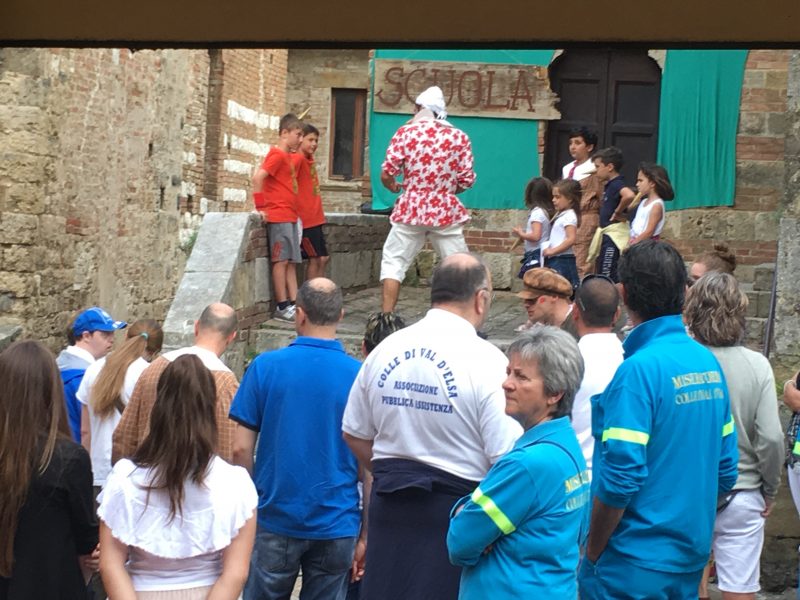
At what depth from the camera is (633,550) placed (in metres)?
4.52

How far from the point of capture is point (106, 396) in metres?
6.22

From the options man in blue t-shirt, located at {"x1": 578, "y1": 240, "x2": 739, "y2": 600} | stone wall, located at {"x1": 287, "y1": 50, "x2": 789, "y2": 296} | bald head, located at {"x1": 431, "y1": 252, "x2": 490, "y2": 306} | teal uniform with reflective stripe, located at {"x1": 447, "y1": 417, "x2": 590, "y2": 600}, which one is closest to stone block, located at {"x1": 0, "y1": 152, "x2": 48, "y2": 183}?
stone wall, located at {"x1": 287, "y1": 50, "x2": 789, "y2": 296}

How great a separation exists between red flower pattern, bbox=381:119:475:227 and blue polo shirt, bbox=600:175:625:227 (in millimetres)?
1203

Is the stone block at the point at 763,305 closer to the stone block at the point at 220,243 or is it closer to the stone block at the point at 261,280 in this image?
the stone block at the point at 261,280

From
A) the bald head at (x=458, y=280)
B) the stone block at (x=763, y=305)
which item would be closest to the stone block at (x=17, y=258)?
the stone block at (x=763, y=305)

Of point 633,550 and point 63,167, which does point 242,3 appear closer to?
point 633,550

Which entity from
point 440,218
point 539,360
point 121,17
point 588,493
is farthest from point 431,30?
point 440,218

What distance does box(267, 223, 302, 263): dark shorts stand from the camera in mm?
10852

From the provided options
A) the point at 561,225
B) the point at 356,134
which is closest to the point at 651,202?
the point at 561,225

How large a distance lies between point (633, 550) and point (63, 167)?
1018 centimetres

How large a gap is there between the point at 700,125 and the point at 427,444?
9.13 metres

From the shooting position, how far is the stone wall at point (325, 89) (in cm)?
2486

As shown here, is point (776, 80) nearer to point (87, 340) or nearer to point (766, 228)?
point (766, 228)

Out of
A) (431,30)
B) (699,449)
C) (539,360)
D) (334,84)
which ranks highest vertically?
(334,84)
